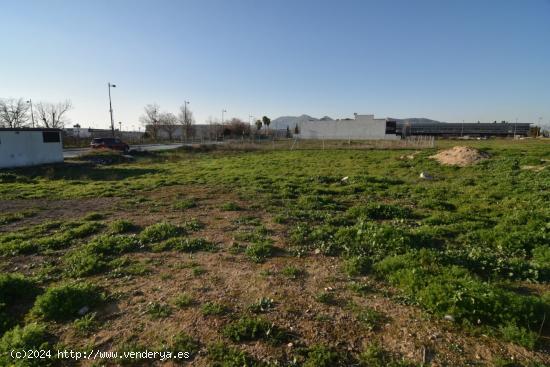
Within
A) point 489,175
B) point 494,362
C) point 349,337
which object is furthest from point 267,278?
point 489,175

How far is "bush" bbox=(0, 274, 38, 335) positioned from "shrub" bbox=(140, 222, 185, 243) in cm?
207

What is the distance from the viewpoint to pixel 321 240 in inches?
247

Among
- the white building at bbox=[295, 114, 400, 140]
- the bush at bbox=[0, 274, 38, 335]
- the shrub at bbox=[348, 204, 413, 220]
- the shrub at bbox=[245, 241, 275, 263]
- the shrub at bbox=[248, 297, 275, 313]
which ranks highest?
the white building at bbox=[295, 114, 400, 140]

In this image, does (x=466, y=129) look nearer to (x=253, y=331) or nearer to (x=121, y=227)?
(x=121, y=227)

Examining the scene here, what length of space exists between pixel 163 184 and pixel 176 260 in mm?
9241

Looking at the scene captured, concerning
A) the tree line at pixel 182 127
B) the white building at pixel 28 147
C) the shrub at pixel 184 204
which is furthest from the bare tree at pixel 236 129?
the shrub at pixel 184 204

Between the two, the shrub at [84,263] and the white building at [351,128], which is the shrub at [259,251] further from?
the white building at [351,128]

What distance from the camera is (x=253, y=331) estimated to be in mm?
3486

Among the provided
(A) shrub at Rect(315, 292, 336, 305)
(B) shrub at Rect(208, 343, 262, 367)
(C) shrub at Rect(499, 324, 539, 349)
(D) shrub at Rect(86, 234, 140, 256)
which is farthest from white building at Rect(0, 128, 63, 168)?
(C) shrub at Rect(499, 324, 539, 349)

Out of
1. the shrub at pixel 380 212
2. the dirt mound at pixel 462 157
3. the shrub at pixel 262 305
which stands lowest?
the shrub at pixel 262 305

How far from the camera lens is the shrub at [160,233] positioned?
6535 millimetres

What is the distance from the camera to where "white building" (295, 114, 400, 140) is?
74250 millimetres

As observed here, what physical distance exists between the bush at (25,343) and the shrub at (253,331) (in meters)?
1.81
